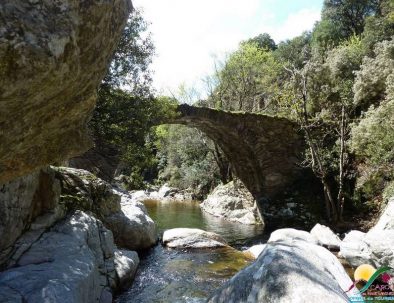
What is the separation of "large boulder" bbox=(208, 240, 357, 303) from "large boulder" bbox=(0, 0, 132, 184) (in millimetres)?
2462

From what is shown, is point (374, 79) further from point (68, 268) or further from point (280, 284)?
point (68, 268)

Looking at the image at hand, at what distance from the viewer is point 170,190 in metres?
34.1

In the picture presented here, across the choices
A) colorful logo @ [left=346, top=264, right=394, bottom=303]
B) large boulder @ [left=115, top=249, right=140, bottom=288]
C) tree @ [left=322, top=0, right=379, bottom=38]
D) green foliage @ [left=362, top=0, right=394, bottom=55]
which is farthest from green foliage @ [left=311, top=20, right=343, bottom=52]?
large boulder @ [left=115, top=249, right=140, bottom=288]

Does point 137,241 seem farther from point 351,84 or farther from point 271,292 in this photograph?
point 351,84

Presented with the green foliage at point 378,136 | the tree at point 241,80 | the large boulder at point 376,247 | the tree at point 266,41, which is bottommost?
the large boulder at point 376,247

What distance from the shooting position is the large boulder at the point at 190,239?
12266 mm

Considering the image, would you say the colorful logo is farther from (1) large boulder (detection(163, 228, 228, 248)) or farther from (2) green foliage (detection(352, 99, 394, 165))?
(2) green foliage (detection(352, 99, 394, 165))

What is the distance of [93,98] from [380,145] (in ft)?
38.5

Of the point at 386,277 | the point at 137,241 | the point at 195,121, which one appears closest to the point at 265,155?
the point at 195,121

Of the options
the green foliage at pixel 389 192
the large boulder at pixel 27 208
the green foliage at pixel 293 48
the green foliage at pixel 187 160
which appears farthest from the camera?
the green foliage at pixel 293 48

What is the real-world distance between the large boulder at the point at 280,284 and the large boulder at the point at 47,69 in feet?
8.08

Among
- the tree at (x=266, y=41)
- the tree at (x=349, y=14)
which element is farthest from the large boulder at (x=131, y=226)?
the tree at (x=266, y=41)

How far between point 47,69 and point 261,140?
1604cm

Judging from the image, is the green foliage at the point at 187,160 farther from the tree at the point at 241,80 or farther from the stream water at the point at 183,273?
the stream water at the point at 183,273
